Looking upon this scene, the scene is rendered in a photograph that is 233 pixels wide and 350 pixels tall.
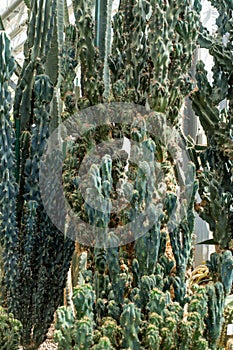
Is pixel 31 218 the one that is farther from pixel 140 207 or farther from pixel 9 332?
pixel 140 207

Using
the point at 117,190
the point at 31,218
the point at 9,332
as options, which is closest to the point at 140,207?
the point at 117,190

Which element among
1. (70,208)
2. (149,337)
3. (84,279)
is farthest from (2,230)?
(149,337)

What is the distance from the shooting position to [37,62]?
2760mm

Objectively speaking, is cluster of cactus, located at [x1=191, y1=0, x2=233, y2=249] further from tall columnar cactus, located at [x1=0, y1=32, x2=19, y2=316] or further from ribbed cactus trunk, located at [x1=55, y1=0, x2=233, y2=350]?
tall columnar cactus, located at [x1=0, y1=32, x2=19, y2=316]

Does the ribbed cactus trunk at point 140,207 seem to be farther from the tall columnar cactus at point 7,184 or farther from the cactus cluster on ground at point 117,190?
the tall columnar cactus at point 7,184

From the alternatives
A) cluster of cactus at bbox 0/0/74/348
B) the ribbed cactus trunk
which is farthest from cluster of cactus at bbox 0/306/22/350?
the ribbed cactus trunk

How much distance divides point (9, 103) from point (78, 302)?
3.41 ft

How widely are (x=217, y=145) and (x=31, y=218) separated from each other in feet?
3.49

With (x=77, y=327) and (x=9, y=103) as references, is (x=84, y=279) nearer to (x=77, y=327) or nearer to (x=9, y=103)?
(x=77, y=327)

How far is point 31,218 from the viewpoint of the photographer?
2559 mm

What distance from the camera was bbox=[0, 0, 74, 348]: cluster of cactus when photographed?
2.55 meters

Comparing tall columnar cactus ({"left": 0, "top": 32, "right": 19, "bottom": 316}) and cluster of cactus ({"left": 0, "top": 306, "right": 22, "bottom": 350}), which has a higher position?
tall columnar cactus ({"left": 0, "top": 32, "right": 19, "bottom": 316})

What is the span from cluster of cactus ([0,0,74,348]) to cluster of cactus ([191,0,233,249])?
765 millimetres

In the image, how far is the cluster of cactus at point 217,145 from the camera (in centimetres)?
283
